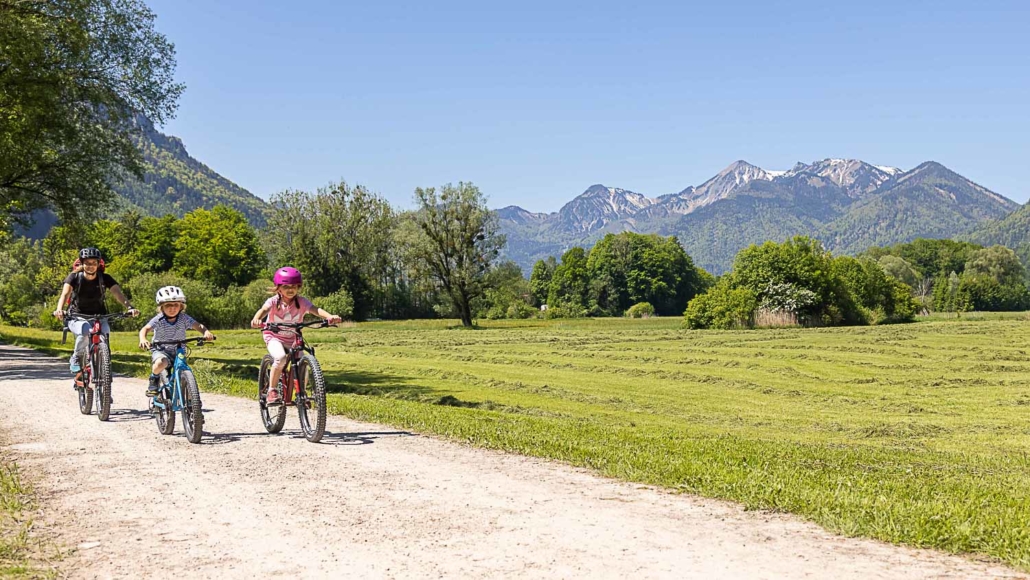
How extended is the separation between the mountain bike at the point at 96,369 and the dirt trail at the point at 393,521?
219 centimetres

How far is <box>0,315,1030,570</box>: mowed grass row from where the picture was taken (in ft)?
24.3

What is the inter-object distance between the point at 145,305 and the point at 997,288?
141 meters

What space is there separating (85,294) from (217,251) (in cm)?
8090

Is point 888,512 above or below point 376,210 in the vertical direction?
below

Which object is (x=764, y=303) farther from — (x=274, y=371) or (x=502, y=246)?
(x=274, y=371)

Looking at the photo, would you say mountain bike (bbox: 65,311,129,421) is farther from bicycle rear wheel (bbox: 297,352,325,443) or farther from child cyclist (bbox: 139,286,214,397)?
bicycle rear wheel (bbox: 297,352,325,443)

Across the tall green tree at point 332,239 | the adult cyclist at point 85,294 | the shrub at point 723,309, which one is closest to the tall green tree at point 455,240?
the tall green tree at point 332,239

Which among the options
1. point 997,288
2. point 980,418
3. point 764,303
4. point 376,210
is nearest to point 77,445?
point 980,418

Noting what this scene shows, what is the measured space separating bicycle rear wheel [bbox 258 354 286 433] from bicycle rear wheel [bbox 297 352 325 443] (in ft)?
1.81

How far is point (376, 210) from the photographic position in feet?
303

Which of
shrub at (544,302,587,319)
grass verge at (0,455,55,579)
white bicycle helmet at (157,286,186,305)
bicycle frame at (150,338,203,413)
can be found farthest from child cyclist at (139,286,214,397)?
shrub at (544,302,587,319)

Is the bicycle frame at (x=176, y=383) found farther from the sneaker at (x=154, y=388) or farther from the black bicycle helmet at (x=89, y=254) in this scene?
the black bicycle helmet at (x=89, y=254)

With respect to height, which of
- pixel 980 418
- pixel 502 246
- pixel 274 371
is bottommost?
pixel 980 418

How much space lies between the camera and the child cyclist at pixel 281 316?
10.8 m
